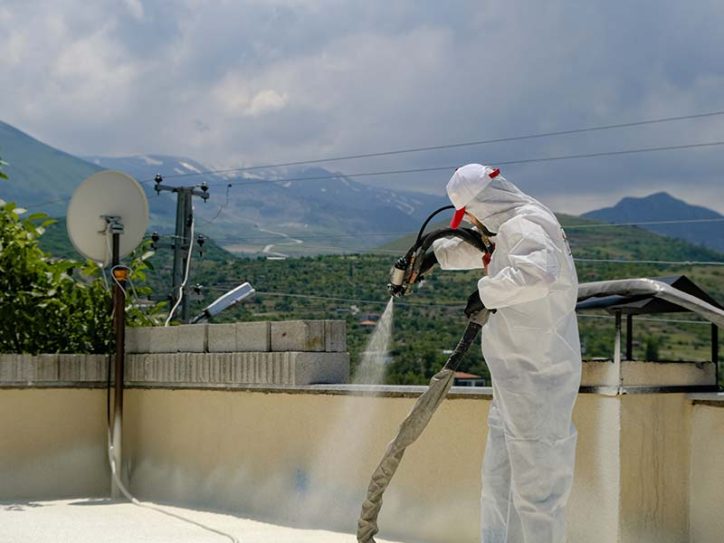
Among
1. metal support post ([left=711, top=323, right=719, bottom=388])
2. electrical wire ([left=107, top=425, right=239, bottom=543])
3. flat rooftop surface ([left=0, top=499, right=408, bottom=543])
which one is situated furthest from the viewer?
electrical wire ([left=107, top=425, right=239, bottom=543])

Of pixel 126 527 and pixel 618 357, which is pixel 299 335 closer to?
pixel 126 527

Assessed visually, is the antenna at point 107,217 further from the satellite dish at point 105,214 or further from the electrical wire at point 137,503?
the electrical wire at point 137,503

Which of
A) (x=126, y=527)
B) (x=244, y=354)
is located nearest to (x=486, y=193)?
(x=244, y=354)

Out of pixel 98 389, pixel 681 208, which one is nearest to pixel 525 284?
pixel 98 389

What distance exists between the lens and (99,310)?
7.60 metres

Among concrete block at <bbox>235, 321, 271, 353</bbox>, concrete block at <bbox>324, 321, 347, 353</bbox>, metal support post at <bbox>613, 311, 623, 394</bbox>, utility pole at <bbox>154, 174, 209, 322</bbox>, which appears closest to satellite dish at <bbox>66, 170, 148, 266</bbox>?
concrete block at <bbox>235, 321, 271, 353</bbox>

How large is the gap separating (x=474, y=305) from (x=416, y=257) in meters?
0.35

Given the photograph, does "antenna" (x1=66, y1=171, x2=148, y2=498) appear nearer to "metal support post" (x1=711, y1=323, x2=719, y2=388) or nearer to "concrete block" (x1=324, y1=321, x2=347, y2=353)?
"concrete block" (x1=324, y1=321, x2=347, y2=353)

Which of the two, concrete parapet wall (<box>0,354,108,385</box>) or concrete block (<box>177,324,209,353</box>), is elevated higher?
concrete block (<box>177,324,209,353</box>)

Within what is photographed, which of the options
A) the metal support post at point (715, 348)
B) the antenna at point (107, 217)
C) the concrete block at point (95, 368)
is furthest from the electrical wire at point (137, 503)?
the metal support post at point (715, 348)

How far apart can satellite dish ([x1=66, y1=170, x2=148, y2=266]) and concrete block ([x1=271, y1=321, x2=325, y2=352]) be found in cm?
201

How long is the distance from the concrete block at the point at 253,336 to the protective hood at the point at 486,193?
2169mm

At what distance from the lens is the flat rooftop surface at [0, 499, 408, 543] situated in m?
5.30

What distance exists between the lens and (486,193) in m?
3.94
